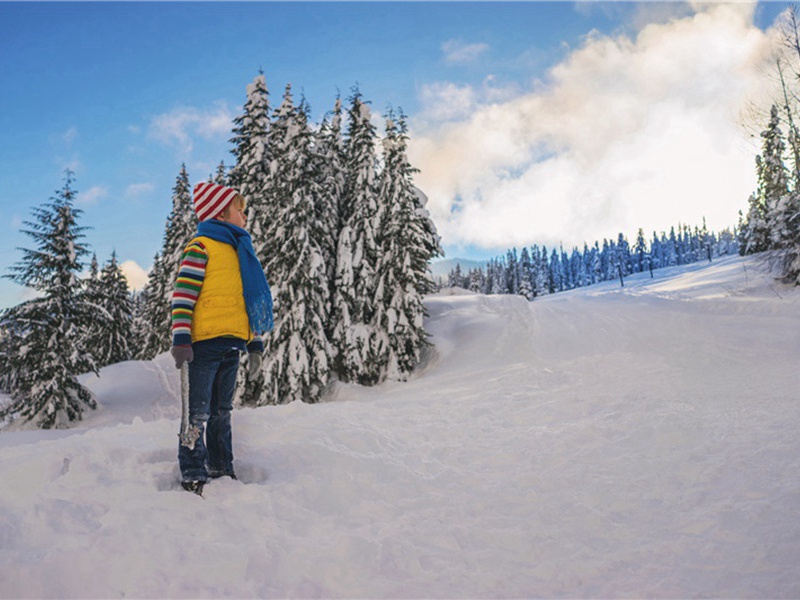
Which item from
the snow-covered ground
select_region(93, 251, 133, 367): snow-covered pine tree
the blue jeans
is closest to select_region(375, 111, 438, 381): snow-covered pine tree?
the snow-covered ground

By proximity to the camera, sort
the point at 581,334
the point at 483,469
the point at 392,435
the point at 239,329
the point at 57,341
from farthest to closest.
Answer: the point at 581,334 → the point at 57,341 → the point at 392,435 → the point at 483,469 → the point at 239,329

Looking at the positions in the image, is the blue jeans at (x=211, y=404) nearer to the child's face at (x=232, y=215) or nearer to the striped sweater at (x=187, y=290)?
the striped sweater at (x=187, y=290)

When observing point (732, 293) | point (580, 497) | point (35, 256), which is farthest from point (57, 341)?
point (732, 293)

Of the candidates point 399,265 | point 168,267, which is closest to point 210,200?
point 399,265

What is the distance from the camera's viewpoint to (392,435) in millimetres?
6109

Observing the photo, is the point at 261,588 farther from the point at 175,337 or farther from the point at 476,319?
the point at 476,319

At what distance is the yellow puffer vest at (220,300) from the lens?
3.76 meters

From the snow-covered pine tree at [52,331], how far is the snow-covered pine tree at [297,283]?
25.9 feet

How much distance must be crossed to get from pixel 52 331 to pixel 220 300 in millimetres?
21164

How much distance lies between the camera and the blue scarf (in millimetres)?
4000

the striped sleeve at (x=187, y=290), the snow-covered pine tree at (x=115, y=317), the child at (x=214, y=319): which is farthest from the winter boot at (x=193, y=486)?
the snow-covered pine tree at (x=115, y=317)

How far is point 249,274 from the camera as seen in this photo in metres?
4.04

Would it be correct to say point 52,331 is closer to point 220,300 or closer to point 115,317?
point 115,317

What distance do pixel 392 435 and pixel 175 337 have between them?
351 cm
